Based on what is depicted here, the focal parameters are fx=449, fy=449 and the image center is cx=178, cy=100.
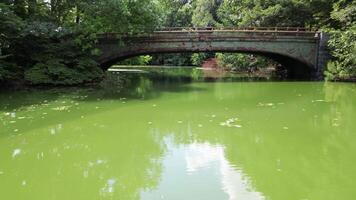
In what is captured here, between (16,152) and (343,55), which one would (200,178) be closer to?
(16,152)

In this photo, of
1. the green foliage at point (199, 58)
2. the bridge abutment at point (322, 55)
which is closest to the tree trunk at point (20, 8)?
the bridge abutment at point (322, 55)

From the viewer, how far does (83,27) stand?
2133cm

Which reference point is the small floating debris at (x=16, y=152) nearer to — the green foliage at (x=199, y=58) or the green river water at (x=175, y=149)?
the green river water at (x=175, y=149)

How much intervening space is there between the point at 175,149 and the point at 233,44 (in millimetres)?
17301

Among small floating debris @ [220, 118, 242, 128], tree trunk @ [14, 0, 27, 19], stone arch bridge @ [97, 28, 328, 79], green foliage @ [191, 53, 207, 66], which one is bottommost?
small floating debris @ [220, 118, 242, 128]

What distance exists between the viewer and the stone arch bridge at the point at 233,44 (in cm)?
2456

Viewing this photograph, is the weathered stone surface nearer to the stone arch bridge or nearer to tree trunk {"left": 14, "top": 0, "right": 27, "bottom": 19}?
the stone arch bridge

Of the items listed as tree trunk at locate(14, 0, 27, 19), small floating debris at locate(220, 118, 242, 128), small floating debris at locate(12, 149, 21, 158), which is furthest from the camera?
tree trunk at locate(14, 0, 27, 19)

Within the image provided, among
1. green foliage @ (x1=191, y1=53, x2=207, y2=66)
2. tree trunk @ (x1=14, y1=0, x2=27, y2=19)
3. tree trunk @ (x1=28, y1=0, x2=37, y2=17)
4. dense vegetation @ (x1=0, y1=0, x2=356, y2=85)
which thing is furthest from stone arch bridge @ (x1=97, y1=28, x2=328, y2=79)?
green foliage @ (x1=191, y1=53, x2=207, y2=66)

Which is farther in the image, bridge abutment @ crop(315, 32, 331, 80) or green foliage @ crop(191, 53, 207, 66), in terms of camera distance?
green foliage @ crop(191, 53, 207, 66)

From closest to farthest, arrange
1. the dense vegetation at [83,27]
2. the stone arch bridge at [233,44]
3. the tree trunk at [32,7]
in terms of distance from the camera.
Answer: the dense vegetation at [83,27], the tree trunk at [32,7], the stone arch bridge at [233,44]

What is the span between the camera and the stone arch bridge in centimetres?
2456

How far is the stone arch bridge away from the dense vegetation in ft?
3.52

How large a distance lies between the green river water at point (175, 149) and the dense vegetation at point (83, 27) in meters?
3.86
